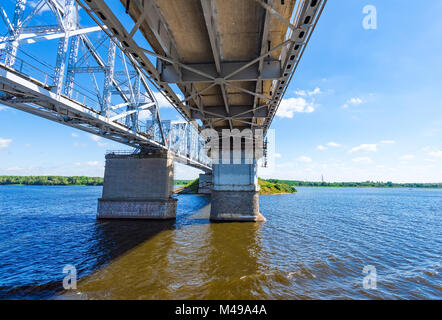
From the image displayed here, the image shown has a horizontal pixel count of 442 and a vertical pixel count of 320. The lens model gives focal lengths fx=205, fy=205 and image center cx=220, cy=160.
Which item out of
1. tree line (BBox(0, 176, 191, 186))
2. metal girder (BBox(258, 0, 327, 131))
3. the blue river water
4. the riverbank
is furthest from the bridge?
tree line (BBox(0, 176, 191, 186))

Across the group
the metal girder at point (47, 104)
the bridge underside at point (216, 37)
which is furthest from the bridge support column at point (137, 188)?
the bridge underside at point (216, 37)

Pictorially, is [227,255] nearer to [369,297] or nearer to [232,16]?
[369,297]

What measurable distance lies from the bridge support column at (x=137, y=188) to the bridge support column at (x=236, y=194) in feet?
20.8

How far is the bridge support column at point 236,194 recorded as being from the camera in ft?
75.5

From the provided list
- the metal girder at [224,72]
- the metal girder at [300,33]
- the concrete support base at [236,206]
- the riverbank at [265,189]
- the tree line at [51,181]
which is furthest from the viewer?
the tree line at [51,181]

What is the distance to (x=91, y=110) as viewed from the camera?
1510cm

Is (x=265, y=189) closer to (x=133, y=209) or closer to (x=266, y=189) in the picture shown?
(x=266, y=189)

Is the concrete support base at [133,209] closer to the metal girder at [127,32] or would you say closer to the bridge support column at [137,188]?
the bridge support column at [137,188]

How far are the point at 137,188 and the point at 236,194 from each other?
1227 cm

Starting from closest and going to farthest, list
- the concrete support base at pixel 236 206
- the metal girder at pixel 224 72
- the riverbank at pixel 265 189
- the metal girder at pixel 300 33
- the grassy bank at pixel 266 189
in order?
the metal girder at pixel 300 33
the metal girder at pixel 224 72
the concrete support base at pixel 236 206
the riverbank at pixel 265 189
the grassy bank at pixel 266 189

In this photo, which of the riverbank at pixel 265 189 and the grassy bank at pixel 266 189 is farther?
the grassy bank at pixel 266 189

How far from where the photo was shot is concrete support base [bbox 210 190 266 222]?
904 inches
